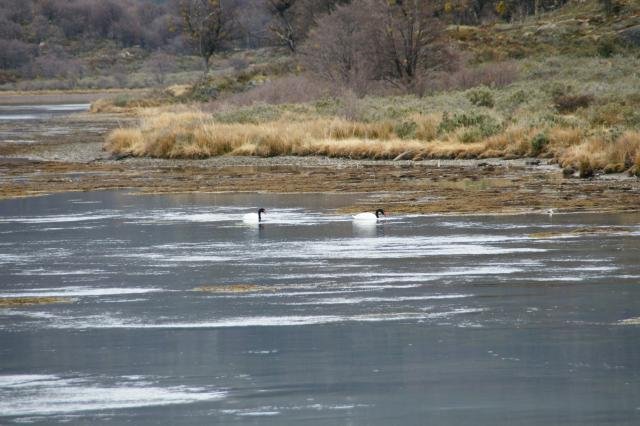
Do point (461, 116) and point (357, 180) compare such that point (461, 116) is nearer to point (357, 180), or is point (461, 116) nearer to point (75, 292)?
point (357, 180)

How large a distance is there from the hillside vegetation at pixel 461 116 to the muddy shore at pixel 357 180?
841 millimetres

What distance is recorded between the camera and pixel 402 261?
726 inches

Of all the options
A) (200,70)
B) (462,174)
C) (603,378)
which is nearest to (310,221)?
(462,174)

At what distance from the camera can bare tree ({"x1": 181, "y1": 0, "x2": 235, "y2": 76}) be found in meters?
90.2

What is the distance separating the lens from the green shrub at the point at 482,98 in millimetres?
47250

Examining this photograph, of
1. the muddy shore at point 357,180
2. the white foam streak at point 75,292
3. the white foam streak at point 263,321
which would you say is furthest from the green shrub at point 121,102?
the white foam streak at point 263,321

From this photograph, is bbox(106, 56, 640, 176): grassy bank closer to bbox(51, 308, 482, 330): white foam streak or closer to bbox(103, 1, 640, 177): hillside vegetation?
bbox(103, 1, 640, 177): hillside vegetation

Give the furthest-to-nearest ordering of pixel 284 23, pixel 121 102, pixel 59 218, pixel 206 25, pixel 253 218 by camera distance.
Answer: pixel 206 25 < pixel 284 23 < pixel 121 102 < pixel 59 218 < pixel 253 218

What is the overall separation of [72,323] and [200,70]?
117 metres

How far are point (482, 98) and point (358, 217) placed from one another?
25241mm

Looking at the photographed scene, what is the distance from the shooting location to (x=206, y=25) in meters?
90.8

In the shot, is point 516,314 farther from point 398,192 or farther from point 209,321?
point 398,192

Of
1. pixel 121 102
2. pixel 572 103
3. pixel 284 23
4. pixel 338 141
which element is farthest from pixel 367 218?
pixel 284 23

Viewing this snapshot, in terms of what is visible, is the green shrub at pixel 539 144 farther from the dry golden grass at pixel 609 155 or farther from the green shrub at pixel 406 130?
the green shrub at pixel 406 130
